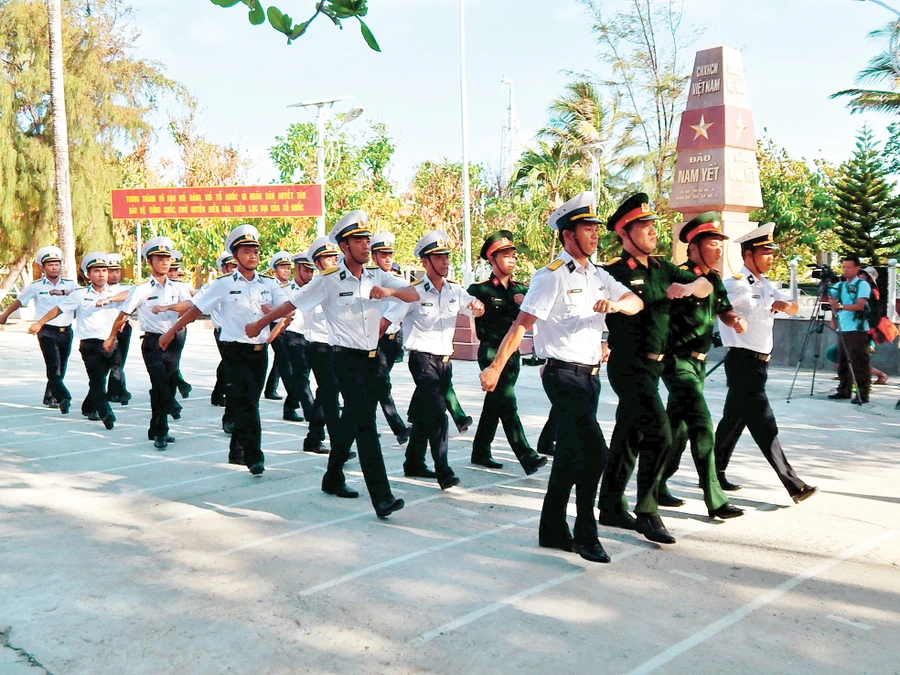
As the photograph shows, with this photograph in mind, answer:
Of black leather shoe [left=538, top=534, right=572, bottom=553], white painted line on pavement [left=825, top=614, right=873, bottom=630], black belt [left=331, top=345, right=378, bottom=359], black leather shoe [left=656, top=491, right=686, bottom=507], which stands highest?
black belt [left=331, top=345, right=378, bottom=359]

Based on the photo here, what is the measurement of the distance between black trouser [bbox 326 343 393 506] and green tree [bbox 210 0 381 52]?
2930 mm

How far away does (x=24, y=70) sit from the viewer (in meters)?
32.8

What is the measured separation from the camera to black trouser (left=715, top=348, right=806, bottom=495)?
601 centimetres

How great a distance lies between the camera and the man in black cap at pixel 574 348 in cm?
498

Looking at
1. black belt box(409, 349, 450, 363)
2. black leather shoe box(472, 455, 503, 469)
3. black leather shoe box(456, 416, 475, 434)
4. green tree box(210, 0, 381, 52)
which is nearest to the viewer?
green tree box(210, 0, 381, 52)

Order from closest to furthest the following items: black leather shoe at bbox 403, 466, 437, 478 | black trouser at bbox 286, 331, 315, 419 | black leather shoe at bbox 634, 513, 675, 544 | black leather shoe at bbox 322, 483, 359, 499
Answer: black leather shoe at bbox 634, 513, 675, 544, black leather shoe at bbox 322, 483, 359, 499, black leather shoe at bbox 403, 466, 437, 478, black trouser at bbox 286, 331, 315, 419

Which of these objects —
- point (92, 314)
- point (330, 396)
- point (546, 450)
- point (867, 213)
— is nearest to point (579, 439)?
point (330, 396)

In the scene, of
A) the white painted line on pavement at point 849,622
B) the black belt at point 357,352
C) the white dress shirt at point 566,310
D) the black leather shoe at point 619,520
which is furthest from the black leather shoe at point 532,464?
the white painted line on pavement at point 849,622

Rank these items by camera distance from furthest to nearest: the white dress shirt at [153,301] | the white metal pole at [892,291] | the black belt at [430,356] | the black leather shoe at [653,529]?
the white metal pole at [892,291] < the white dress shirt at [153,301] < the black belt at [430,356] < the black leather shoe at [653,529]

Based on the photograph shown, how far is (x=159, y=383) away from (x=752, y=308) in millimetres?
5488

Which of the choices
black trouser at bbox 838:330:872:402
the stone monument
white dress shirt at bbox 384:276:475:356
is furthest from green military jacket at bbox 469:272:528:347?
the stone monument

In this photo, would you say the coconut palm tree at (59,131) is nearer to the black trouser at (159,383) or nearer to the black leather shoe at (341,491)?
the black trouser at (159,383)

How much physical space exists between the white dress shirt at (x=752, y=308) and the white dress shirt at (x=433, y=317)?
78.0 inches

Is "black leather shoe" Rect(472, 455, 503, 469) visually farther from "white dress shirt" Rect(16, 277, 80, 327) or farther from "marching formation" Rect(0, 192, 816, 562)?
"white dress shirt" Rect(16, 277, 80, 327)
